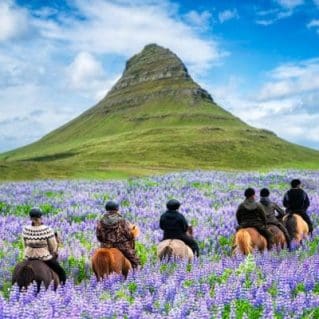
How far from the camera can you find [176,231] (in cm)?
1395

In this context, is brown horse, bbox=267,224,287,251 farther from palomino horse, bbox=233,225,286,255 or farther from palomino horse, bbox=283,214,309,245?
palomino horse, bbox=283,214,309,245

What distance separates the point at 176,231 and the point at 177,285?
4131 mm

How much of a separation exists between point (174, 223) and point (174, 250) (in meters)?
0.79

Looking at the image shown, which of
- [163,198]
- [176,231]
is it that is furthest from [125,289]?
[163,198]

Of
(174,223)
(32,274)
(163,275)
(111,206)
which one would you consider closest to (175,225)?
(174,223)

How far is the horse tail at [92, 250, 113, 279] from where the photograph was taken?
39.6ft

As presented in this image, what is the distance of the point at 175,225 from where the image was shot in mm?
13914

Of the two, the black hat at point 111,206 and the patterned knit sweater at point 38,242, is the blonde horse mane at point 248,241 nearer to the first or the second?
the black hat at point 111,206

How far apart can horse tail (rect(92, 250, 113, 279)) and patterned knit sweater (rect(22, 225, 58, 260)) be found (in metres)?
1.14

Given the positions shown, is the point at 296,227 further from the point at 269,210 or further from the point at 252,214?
the point at 252,214

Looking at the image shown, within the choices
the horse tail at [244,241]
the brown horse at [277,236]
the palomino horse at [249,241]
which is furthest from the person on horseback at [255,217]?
the horse tail at [244,241]

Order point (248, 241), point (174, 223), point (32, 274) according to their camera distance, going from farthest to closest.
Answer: point (248, 241)
point (174, 223)
point (32, 274)

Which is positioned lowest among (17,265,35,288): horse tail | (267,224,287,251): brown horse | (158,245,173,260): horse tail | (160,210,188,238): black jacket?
(17,265,35,288): horse tail

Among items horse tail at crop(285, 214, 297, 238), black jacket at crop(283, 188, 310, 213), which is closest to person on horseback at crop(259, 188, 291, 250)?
horse tail at crop(285, 214, 297, 238)
